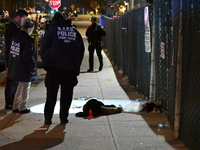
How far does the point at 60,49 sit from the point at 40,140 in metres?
1.48

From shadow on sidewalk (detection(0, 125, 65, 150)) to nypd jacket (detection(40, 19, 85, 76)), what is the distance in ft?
3.15

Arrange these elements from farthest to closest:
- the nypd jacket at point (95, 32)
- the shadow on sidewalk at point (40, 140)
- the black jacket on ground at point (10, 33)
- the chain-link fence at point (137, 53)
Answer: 1. the nypd jacket at point (95, 32)
2. the chain-link fence at point (137, 53)
3. the black jacket on ground at point (10, 33)
4. the shadow on sidewalk at point (40, 140)

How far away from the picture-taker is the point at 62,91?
720cm

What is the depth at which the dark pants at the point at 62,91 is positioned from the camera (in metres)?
7.11

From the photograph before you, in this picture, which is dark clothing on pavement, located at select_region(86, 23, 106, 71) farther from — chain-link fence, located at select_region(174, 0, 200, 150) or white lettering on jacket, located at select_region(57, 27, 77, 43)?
chain-link fence, located at select_region(174, 0, 200, 150)

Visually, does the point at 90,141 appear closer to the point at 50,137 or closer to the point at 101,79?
the point at 50,137

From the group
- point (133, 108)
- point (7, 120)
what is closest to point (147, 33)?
point (133, 108)

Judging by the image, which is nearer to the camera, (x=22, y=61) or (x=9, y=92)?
(x=22, y=61)

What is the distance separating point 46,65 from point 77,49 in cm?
56

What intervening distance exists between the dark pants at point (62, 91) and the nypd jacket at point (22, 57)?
866 millimetres

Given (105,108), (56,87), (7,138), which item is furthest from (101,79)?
(7,138)

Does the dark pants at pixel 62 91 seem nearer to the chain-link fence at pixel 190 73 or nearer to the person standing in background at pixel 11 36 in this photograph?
the person standing in background at pixel 11 36

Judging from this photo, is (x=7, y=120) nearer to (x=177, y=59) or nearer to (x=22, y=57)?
(x=22, y=57)

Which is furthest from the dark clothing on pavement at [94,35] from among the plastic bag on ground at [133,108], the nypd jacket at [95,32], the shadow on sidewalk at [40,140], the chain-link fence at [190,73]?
the chain-link fence at [190,73]
